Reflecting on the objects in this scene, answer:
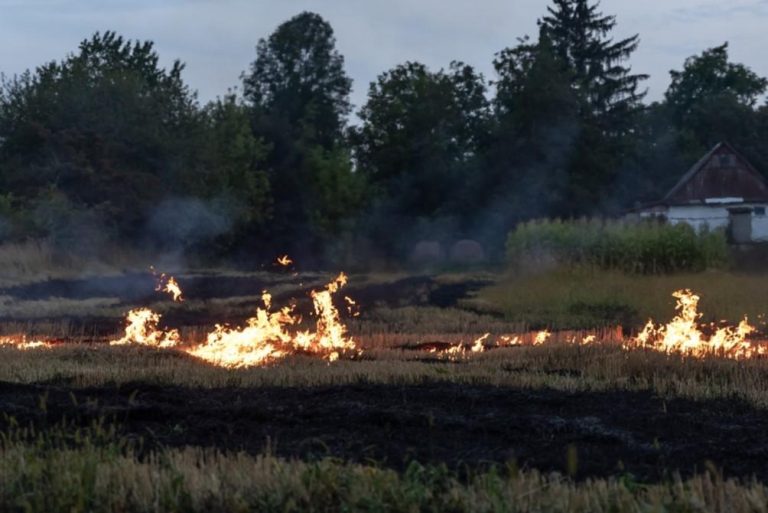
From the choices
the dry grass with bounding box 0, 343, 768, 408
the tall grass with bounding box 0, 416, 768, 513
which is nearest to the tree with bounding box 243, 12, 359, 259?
the dry grass with bounding box 0, 343, 768, 408

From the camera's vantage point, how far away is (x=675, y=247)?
114 ft

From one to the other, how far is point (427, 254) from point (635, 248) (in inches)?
1053

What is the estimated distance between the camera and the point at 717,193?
65188 mm

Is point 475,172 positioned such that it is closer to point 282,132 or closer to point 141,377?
point 282,132

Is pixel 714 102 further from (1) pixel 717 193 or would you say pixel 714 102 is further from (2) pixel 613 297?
(2) pixel 613 297

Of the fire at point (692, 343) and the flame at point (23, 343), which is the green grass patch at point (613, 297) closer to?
the fire at point (692, 343)

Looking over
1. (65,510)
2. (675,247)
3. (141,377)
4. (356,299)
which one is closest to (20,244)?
(356,299)

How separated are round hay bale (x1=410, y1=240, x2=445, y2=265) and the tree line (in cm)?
164

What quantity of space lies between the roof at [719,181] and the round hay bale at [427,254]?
12134 mm

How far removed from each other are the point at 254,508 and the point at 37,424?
12.6 feet

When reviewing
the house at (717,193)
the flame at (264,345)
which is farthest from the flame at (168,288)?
the house at (717,193)

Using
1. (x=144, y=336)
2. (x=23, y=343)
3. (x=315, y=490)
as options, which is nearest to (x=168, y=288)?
(x=144, y=336)

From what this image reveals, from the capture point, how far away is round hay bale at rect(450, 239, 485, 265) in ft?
197

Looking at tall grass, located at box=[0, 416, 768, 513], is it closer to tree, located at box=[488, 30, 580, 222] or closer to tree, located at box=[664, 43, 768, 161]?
tree, located at box=[488, 30, 580, 222]
